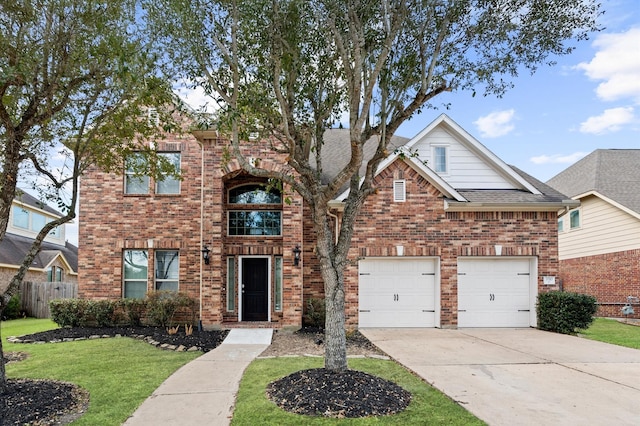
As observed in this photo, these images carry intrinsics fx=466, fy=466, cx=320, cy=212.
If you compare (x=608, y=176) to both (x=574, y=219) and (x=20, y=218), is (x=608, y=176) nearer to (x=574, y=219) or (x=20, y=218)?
(x=574, y=219)

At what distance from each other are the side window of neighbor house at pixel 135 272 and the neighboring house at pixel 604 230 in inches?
622

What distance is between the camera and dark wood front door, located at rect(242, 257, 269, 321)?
13.9 metres

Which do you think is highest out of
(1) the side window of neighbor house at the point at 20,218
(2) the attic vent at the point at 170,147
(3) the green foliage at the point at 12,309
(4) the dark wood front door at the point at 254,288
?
(2) the attic vent at the point at 170,147

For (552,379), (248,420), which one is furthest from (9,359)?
(552,379)

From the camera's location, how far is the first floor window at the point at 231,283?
543 inches

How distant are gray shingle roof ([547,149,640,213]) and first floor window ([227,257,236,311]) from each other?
13.7m

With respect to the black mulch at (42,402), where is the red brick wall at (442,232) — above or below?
above

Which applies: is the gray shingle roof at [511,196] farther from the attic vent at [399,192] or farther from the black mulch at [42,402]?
the black mulch at [42,402]

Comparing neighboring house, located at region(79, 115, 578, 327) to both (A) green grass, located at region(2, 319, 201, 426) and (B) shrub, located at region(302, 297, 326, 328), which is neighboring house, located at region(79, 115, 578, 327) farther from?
(A) green grass, located at region(2, 319, 201, 426)

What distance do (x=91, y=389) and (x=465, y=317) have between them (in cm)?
992

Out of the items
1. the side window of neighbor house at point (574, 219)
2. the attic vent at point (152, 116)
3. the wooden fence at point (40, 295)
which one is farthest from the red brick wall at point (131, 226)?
the side window of neighbor house at point (574, 219)

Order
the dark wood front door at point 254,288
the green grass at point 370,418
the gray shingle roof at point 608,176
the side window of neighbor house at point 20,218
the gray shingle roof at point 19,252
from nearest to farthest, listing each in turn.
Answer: the green grass at point 370,418, the dark wood front door at point 254,288, the gray shingle roof at point 608,176, the gray shingle roof at point 19,252, the side window of neighbor house at point 20,218

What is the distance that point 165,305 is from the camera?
41.9 ft

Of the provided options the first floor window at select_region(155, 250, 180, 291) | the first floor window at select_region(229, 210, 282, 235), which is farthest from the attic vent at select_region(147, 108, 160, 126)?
the first floor window at select_region(155, 250, 180, 291)
